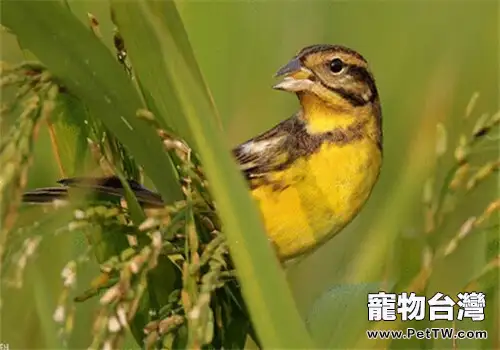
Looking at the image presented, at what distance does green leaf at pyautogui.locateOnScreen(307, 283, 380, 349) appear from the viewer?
87 centimetres

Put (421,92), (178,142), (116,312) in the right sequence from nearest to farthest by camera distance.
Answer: (116,312), (178,142), (421,92)

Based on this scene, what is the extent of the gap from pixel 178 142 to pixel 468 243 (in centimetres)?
41

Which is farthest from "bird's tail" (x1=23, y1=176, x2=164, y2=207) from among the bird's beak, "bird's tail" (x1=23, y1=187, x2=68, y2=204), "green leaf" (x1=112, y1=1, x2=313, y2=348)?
the bird's beak

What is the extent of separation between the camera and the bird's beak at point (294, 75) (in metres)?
1.06

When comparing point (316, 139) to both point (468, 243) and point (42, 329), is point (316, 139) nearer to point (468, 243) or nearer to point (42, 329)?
point (468, 243)

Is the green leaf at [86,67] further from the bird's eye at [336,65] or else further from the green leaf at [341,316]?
the bird's eye at [336,65]

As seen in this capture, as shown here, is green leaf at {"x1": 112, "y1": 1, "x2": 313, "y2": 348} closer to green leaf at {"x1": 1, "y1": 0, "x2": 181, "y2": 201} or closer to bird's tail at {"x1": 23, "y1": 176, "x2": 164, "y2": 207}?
green leaf at {"x1": 1, "y1": 0, "x2": 181, "y2": 201}

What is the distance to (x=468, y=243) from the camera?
941 mm

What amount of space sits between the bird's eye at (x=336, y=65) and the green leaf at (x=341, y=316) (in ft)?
1.00

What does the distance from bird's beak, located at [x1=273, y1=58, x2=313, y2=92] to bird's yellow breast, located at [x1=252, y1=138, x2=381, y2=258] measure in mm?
90

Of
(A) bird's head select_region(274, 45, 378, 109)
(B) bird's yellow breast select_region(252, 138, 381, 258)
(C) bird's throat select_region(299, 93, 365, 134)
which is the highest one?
(A) bird's head select_region(274, 45, 378, 109)

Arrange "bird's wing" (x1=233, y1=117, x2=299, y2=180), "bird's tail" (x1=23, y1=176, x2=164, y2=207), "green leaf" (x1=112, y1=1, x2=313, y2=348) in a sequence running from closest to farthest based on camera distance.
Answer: "green leaf" (x1=112, y1=1, x2=313, y2=348) < "bird's tail" (x1=23, y1=176, x2=164, y2=207) < "bird's wing" (x1=233, y1=117, x2=299, y2=180)

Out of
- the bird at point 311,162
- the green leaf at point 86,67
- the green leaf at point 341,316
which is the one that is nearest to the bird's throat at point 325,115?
the bird at point 311,162

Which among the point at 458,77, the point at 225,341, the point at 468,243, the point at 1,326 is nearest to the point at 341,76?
the point at 458,77
